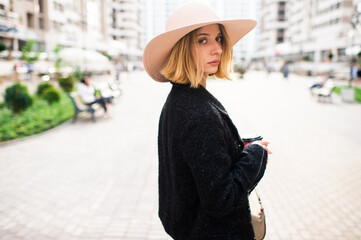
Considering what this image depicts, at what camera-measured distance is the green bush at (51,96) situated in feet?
39.2

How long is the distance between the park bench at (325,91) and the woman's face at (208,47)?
556 inches

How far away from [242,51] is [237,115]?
164077 mm

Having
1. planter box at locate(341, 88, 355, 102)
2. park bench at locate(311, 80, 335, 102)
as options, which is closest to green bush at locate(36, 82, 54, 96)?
park bench at locate(311, 80, 335, 102)

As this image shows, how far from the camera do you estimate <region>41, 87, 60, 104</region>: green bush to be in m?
11.9

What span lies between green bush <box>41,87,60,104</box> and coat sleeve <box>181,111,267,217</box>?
11.9 meters

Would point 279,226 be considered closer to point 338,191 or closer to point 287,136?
point 338,191

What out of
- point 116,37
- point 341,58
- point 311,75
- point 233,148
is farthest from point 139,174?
point 116,37

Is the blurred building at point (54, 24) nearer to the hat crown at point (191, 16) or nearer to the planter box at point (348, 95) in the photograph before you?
the planter box at point (348, 95)

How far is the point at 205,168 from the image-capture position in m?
1.23

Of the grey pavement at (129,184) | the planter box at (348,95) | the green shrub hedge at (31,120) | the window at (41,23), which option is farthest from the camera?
the window at (41,23)

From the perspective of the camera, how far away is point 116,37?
9094 cm

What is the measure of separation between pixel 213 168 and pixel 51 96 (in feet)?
39.4

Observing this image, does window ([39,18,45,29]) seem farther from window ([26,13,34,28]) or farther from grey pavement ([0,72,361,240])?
grey pavement ([0,72,361,240])

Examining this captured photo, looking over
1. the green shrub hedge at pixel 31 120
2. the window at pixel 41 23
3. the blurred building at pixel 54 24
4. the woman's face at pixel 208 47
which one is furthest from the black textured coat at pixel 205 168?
the window at pixel 41 23
